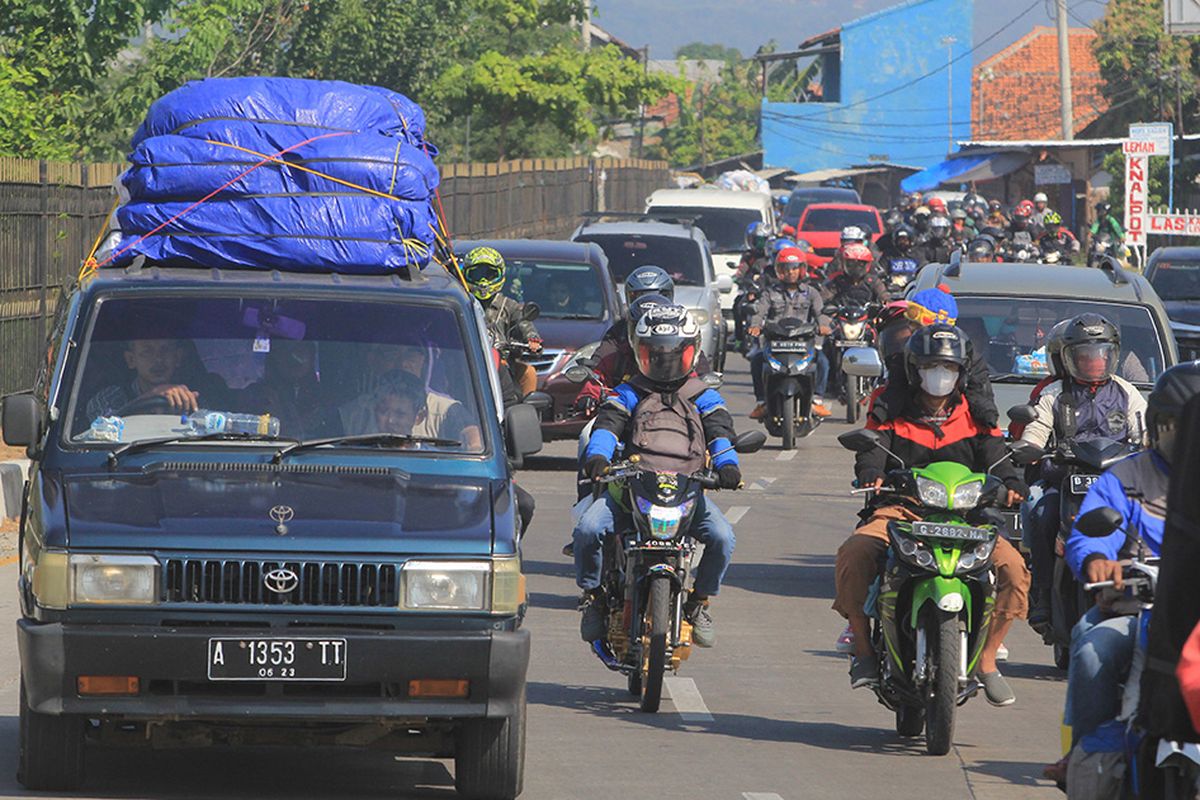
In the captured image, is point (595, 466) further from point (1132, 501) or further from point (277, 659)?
point (1132, 501)

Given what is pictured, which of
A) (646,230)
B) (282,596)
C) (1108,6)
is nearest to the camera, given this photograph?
(282,596)

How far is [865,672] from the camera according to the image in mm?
9070

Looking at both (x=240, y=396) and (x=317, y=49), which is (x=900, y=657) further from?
(x=317, y=49)

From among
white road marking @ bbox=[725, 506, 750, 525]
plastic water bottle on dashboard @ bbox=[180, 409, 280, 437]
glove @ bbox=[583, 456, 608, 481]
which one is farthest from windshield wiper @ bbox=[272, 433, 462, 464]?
white road marking @ bbox=[725, 506, 750, 525]

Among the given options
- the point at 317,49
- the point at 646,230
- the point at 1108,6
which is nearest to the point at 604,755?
the point at 646,230

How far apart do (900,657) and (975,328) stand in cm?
602

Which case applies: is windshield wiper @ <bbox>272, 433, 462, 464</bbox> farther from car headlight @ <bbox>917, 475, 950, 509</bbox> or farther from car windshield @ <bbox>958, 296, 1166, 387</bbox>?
car windshield @ <bbox>958, 296, 1166, 387</bbox>

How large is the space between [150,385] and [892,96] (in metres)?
98.2

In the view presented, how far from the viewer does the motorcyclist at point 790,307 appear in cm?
2206

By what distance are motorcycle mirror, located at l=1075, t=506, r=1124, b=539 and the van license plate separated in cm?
238

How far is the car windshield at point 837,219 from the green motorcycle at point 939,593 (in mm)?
37569

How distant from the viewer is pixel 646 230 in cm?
2786

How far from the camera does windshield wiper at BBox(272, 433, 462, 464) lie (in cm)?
775

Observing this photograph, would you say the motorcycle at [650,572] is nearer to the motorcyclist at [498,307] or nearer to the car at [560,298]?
the motorcyclist at [498,307]
